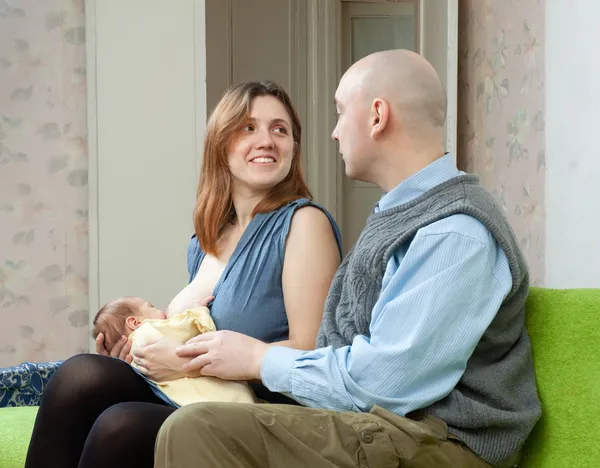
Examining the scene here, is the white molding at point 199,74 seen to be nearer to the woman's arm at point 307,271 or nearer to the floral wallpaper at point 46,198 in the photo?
the floral wallpaper at point 46,198

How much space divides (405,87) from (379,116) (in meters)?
0.07

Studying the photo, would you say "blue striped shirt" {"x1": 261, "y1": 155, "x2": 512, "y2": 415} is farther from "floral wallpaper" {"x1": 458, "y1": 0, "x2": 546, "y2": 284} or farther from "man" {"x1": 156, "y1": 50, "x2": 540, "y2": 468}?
"floral wallpaper" {"x1": 458, "y1": 0, "x2": 546, "y2": 284}

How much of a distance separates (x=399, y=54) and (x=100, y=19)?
2.16 metres

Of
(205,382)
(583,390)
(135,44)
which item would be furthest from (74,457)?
(135,44)

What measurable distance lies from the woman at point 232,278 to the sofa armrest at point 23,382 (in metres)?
0.30

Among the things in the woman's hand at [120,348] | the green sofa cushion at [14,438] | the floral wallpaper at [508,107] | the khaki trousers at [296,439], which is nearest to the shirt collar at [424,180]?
the khaki trousers at [296,439]

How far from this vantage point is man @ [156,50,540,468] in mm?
1306

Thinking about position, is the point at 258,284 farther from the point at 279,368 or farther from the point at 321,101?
the point at 321,101

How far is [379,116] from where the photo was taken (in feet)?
5.28

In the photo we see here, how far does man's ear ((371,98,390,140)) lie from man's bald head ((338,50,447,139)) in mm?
11

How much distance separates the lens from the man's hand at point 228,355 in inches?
64.8

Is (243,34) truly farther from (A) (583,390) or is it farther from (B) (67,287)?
(A) (583,390)

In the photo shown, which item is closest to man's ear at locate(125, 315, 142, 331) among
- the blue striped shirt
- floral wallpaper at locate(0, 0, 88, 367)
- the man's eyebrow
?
the man's eyebrow

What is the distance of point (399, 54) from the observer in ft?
5.34
